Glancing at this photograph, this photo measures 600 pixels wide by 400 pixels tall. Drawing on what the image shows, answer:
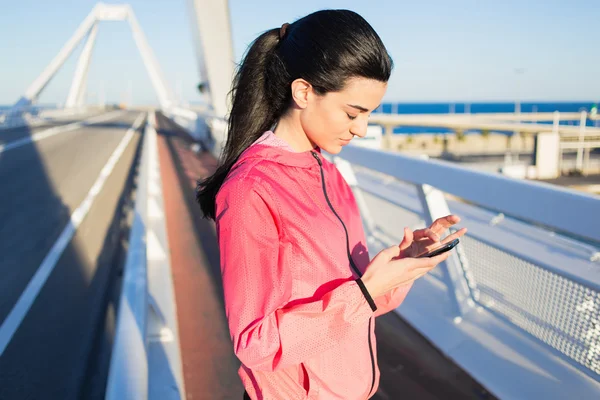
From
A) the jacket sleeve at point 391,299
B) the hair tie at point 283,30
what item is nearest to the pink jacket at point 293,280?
the jacket sleeve at point 391,299

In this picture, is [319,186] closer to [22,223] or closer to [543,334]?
[543,334]

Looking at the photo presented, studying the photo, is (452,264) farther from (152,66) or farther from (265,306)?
(152,66)

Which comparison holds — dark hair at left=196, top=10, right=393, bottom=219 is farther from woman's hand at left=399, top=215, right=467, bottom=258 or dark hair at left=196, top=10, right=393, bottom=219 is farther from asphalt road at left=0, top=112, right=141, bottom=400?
asphalt road at left=0, top=112, right=141, bottom=400

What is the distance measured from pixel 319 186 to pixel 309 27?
0.39 m

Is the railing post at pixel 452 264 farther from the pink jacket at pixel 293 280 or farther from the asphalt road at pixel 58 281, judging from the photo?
the asphalt road at pixel 58 281

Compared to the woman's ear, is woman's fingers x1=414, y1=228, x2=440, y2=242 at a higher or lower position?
lower

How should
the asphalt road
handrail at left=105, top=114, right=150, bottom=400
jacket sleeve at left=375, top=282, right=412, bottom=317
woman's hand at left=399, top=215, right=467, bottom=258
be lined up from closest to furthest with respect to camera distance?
1. woman's hand at left=399, top=215, right=467, bottom=258
2. jacket sleeve at left=375, top=282, right=412, bottom=317
3. handrail at left=105, top=114, right=150, bottom=400
4. the asphalt road

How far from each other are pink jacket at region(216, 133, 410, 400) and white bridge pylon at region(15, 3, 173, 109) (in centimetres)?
4735

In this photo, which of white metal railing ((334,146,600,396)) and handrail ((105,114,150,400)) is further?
white metal railing ((334,146,600,396))

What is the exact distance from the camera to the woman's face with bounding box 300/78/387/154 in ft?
4.57

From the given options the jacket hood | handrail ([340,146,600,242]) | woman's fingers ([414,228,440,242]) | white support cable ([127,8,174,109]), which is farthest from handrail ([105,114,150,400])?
white support cable ([127,8,174,109])

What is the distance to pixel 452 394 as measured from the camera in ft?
9.39

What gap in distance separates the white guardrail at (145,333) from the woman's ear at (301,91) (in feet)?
3.46

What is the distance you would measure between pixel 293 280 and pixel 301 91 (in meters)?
0.46
